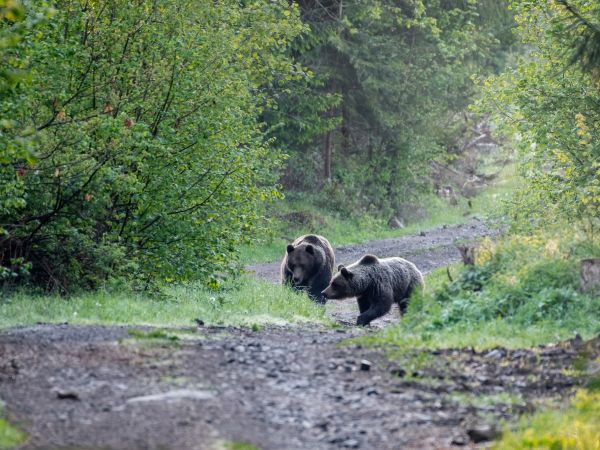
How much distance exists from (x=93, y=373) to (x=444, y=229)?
2721cm

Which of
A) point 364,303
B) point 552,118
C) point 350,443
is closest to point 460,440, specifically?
point 350,443

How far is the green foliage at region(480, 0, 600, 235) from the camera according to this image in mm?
18172

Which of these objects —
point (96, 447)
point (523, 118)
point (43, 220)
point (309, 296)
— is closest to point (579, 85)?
point (523, 118)

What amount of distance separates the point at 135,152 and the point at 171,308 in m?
2.82

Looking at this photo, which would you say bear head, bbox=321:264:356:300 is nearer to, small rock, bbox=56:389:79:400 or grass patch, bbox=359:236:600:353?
grass patch, bbox=359:236:600:353

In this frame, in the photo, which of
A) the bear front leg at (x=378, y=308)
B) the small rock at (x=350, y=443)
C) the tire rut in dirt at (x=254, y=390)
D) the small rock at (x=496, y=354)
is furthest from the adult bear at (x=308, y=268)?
the small rock at (x=350, y=443)

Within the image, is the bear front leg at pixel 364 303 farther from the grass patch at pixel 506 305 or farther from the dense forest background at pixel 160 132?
the grass patch at pixel 506 305

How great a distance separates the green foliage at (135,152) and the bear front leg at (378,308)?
2543mm

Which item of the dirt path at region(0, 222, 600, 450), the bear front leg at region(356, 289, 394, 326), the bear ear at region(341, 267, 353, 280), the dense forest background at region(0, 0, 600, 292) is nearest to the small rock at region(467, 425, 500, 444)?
the dirt path at region(0, 222, 600, 450)

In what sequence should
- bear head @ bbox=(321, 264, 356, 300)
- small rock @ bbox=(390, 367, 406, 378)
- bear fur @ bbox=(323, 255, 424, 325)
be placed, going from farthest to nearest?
bear head @ bbox=(321, 264, 356, 300) < bear fur @ bbox=(323, 255, 424, 325) < small rock @ bbox=(390, 367, 406, 378)

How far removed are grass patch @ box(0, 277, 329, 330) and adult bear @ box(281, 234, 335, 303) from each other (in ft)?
4.32

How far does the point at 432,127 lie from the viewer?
119ft

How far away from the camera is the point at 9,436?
272 inches

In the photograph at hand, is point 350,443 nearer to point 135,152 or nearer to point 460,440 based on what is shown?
point 460,440
